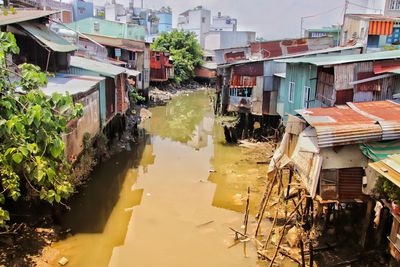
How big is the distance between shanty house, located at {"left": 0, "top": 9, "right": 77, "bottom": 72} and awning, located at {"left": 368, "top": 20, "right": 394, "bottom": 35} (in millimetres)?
17239

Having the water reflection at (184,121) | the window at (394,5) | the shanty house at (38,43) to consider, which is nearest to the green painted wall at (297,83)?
the water reflection at (184,121)

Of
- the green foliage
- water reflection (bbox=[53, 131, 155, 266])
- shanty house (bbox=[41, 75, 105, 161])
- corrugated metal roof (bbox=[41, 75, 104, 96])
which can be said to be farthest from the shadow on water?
the green foliage

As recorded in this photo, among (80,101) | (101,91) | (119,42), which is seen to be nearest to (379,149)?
(80,101)

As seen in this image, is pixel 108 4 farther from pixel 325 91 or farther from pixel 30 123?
pixel 30 123

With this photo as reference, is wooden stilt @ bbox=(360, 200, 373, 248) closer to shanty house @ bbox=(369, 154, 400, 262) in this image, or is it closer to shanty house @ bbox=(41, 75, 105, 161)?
shanty house @ bbox=(369, 154, 400, 262)

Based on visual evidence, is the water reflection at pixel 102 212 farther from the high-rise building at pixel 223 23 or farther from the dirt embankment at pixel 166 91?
the high-rise building at pixel 223 23

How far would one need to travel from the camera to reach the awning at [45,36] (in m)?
15.6

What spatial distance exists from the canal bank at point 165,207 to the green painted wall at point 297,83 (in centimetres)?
304

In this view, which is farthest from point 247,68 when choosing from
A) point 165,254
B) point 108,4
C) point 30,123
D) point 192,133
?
point 108,4

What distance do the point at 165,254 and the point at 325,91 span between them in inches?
316

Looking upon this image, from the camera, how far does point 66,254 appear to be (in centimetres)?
1033

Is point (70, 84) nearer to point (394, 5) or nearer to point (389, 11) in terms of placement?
point (389, 11)

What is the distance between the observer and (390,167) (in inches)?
285

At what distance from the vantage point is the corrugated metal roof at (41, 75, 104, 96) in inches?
491
